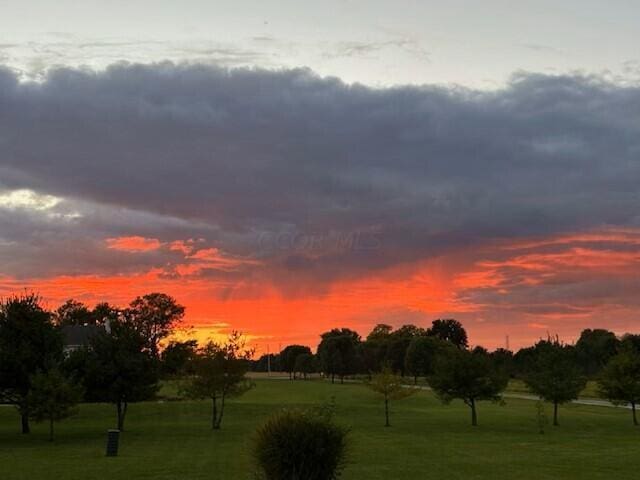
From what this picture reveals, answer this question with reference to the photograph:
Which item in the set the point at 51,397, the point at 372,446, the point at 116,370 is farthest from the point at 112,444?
the point at 116,370

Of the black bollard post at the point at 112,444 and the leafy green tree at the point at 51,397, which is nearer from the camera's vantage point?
the black bollard post at the point at 112,444

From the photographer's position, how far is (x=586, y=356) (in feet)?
489

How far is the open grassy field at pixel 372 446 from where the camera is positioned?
102 feet

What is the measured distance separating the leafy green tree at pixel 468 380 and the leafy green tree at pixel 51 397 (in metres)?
28.7

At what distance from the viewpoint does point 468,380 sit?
2399 inches

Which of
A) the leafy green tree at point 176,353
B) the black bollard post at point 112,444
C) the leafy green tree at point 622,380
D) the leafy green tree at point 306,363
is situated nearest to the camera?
the black bollard post at point 112,444

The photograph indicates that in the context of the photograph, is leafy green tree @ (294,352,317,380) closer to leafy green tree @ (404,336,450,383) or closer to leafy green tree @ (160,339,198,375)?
leafy green tree @ (404,336,450,383)

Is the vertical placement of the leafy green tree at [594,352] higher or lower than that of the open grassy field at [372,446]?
higher

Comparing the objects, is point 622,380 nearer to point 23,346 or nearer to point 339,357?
point 23,346

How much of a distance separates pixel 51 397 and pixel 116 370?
6.60 meters

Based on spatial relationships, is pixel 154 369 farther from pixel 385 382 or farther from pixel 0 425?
pixel 385 382

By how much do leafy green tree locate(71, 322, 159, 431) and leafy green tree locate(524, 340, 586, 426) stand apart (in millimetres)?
31055

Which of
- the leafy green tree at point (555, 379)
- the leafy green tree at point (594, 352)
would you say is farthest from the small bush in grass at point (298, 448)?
the leafy green tree at point (594, 352)

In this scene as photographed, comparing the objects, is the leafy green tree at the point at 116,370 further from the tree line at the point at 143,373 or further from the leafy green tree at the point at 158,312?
the leafy green tree at the point at 158,312
